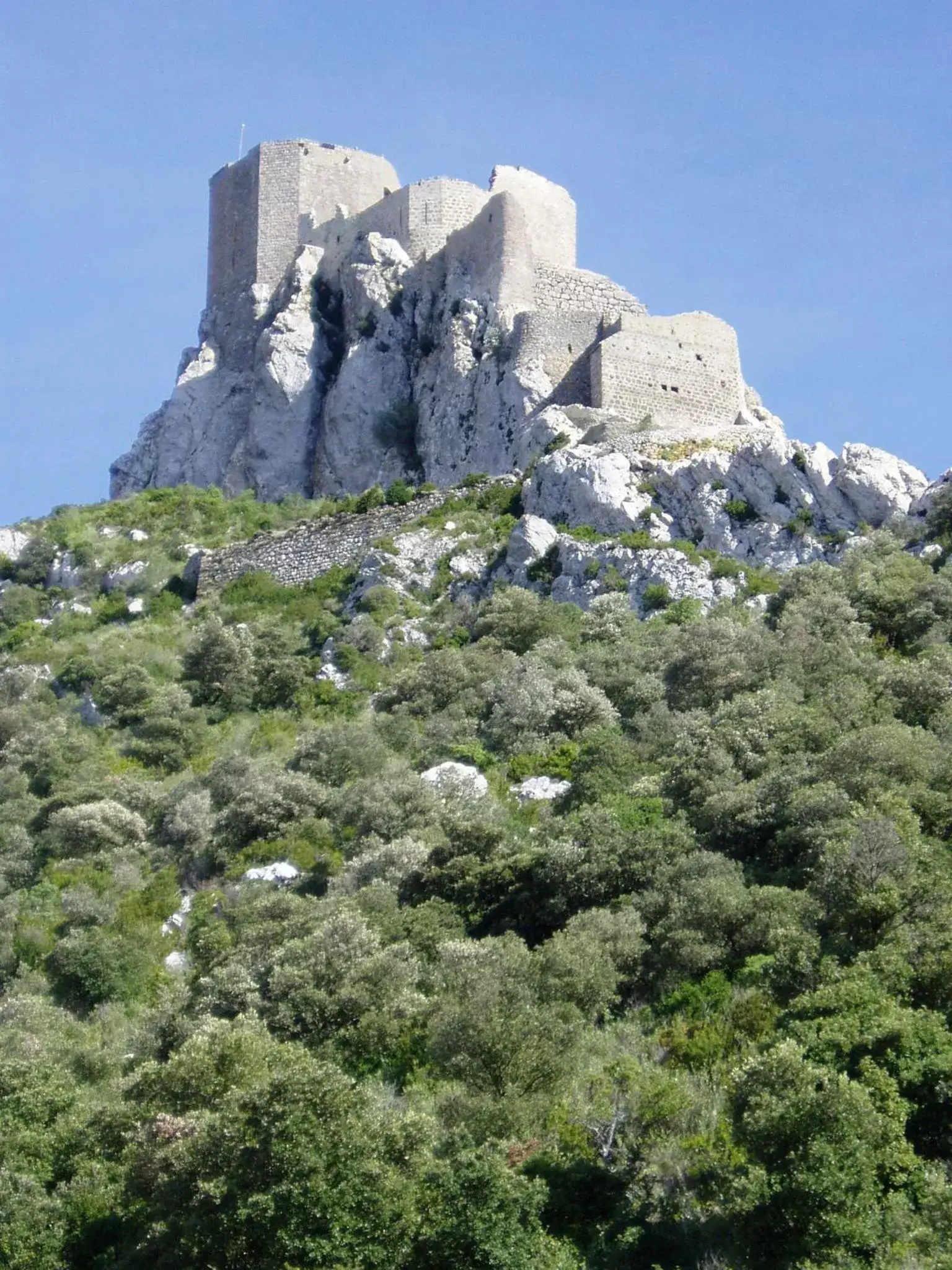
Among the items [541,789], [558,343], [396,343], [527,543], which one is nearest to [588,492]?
[527,543]

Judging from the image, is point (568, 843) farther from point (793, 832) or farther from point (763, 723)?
point (763, 723)

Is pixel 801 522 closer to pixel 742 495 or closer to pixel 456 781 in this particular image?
pixel 742 495

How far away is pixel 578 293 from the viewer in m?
50.2

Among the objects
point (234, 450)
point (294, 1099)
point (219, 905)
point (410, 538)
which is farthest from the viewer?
point (234, 450)

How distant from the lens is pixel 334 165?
5753 centimetres

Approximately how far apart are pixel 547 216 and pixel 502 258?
7.81 ft

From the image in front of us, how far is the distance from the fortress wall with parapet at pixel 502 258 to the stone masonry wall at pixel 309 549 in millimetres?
8925

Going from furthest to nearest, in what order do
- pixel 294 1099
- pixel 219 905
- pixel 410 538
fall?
1. pixel 410 538
2. pixel 219 905
3. pixel 294 1099

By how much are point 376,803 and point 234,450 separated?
29168 millimetres

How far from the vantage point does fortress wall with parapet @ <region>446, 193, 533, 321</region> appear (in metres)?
50.5

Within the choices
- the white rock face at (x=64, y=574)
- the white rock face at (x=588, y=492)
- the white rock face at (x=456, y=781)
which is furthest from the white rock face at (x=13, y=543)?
the white rock face at (x=456, y=781)

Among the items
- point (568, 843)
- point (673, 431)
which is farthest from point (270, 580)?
point (568, 843)

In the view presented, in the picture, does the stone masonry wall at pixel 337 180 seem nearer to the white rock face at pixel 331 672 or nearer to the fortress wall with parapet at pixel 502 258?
the fortress wall with parapet at pixel 502 258

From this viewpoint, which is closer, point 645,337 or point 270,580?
point 270,580
